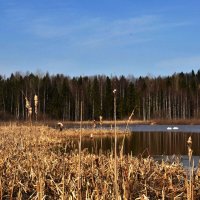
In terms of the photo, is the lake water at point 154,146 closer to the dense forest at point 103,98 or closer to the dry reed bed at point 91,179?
the dry reed bed at point 91,179

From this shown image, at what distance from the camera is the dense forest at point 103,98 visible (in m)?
70.9

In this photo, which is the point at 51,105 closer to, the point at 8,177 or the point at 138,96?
the point at 138,96

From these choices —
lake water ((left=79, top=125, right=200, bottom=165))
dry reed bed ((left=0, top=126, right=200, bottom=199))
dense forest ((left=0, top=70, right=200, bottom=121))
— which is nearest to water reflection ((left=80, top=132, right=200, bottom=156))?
lake water ((left=79, top=125, right=200, bottom=165))

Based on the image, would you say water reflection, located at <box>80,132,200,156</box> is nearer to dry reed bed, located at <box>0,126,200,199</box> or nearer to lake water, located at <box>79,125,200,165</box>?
lake water, located at <box>79,125,200,165</box>

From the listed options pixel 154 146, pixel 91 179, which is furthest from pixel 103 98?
pixel 91 179

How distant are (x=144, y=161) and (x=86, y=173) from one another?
2.33m

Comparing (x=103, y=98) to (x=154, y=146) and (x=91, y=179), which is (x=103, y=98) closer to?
(x=154, y=146)

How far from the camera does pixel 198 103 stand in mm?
76562

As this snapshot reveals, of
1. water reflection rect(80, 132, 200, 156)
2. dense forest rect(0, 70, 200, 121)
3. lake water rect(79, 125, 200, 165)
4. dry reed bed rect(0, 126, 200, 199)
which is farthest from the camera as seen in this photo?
dense forest rect(0, 70, 200, 121)

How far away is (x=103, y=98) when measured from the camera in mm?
73938

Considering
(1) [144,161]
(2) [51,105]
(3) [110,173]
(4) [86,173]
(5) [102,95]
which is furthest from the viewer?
(5) [102,95]

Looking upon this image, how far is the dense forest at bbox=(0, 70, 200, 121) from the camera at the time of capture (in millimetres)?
70875

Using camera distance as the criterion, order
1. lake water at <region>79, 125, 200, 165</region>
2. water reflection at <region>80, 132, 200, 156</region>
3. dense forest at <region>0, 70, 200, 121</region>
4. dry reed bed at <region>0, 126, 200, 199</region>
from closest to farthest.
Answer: dry reed bed at <region>0, 126, 200, 199</region>
lake water at <region>79, 125, 200, 165</region>
water reflection at <region>80, 132, 200, 156</region>
dense forest at <region>0, 70, 200, 121</region>

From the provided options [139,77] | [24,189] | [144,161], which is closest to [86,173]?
[24,189]
